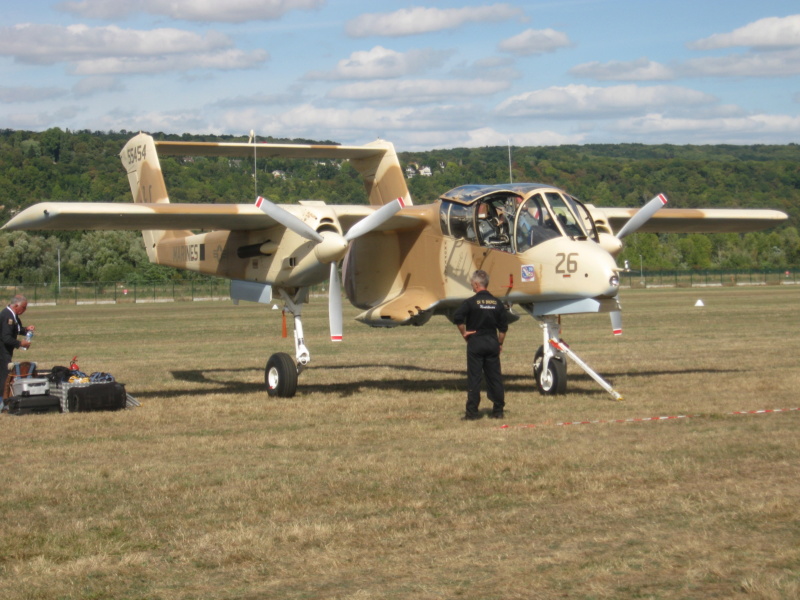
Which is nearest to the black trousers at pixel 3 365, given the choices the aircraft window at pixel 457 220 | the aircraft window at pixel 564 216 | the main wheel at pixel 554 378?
the aircraft window at pixel 457 220

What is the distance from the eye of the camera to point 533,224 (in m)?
15.0

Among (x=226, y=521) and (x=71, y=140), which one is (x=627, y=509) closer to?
(x=226, y=521)

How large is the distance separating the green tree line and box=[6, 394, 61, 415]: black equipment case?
6073cm

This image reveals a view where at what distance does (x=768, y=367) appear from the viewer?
63.5ft

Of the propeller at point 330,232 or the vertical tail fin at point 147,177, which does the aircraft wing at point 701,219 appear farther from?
the vertical tail fin at point 147,177

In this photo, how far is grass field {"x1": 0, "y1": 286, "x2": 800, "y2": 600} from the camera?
6434 mm

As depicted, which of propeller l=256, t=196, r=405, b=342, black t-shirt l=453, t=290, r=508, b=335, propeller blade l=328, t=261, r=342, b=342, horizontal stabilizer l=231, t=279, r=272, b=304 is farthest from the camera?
horizontal stabilizer l=231, t=279, r=272, b=304

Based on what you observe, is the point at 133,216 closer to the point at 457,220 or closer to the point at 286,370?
the point at 286,370

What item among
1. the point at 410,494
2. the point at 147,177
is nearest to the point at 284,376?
the point at 147,177

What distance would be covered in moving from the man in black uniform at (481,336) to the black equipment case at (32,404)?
648cm

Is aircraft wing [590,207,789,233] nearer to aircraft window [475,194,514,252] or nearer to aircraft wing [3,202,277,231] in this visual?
aircraft window [475,194,514,252]

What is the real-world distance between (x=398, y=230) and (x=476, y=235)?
2.04 metres

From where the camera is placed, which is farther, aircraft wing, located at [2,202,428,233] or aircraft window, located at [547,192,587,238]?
aircraft wing, located at [2,202,428,233]

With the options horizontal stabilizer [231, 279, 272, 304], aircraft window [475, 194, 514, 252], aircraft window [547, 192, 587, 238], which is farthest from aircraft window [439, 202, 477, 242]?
horizontal stabilizer [231, 279, 272, 304]
